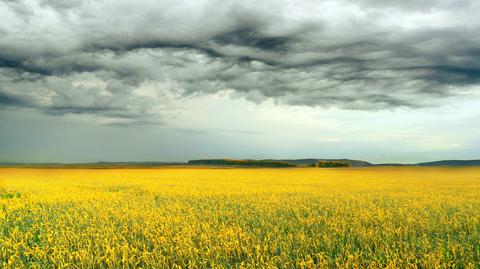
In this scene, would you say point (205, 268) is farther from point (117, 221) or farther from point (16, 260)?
point (117, 221)

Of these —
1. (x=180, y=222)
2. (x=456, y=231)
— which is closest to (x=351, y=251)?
(x=456, y=231)

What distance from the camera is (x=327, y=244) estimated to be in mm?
7391

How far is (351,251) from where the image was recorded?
273 inches

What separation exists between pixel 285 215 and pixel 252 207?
2409 mm

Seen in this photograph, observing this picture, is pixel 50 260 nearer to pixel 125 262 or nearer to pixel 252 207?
pixel 125 262

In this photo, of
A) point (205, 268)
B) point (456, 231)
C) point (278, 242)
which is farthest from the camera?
point (456, 231)

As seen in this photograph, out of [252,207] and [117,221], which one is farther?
[252,207]

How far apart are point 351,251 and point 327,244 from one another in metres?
0.58

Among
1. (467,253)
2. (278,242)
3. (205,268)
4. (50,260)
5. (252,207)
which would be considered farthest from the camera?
(252,207)

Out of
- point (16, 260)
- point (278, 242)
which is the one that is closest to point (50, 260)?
point (16, 260)

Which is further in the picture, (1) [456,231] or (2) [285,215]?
(2) [285,215]

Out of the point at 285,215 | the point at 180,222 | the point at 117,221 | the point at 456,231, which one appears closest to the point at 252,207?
the point at 285,215

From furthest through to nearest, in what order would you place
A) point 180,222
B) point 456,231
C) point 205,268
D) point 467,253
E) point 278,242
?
point 180,222, point 456,231, point 278,242, point 467,253, point 205,268

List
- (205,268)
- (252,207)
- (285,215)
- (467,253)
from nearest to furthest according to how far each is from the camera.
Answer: (205,268) < (467,253) < (285,215) < (252,207)
